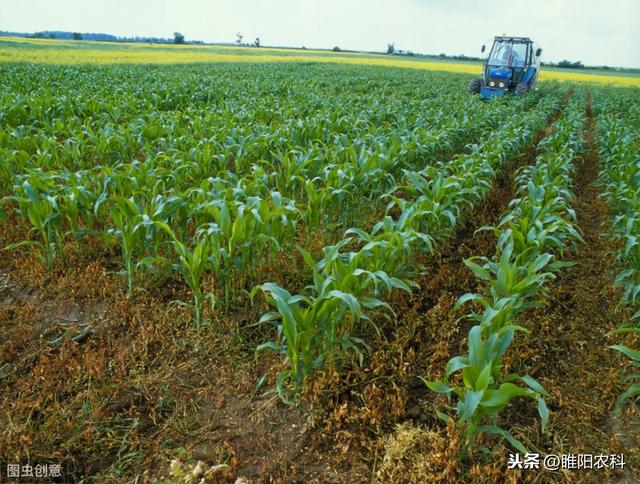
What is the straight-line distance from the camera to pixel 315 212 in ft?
13.5

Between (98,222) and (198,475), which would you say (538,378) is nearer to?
(198,475)

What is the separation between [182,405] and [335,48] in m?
90.8

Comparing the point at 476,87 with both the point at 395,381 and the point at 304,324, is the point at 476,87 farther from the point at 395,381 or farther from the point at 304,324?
the point at 304,324

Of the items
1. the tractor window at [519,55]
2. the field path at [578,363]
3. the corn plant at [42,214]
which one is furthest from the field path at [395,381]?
the tractor window at [519,55]

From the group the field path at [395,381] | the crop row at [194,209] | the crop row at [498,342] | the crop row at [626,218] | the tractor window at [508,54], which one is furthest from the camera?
the tractor window at [508,54]

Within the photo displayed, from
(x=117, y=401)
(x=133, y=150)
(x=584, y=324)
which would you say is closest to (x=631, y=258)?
(x=584, y=324)

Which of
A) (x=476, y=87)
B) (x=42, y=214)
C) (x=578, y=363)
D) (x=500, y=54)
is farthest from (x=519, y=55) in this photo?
(x=42, y=214)

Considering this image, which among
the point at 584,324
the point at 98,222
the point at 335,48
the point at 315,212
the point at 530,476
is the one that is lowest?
the point at 530,476

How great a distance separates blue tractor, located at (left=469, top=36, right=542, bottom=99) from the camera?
52.7 feet

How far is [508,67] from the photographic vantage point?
16.2 metres

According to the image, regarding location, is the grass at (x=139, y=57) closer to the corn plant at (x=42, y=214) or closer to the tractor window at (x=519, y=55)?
the tractor window at (x=519, y=55)

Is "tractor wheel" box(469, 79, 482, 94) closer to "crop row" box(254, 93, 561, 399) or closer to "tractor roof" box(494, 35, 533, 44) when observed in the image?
"tractor roof" box(494, 35, 533, 44)

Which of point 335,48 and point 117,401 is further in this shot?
point 335,48

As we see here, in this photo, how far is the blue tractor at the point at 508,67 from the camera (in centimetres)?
1606
